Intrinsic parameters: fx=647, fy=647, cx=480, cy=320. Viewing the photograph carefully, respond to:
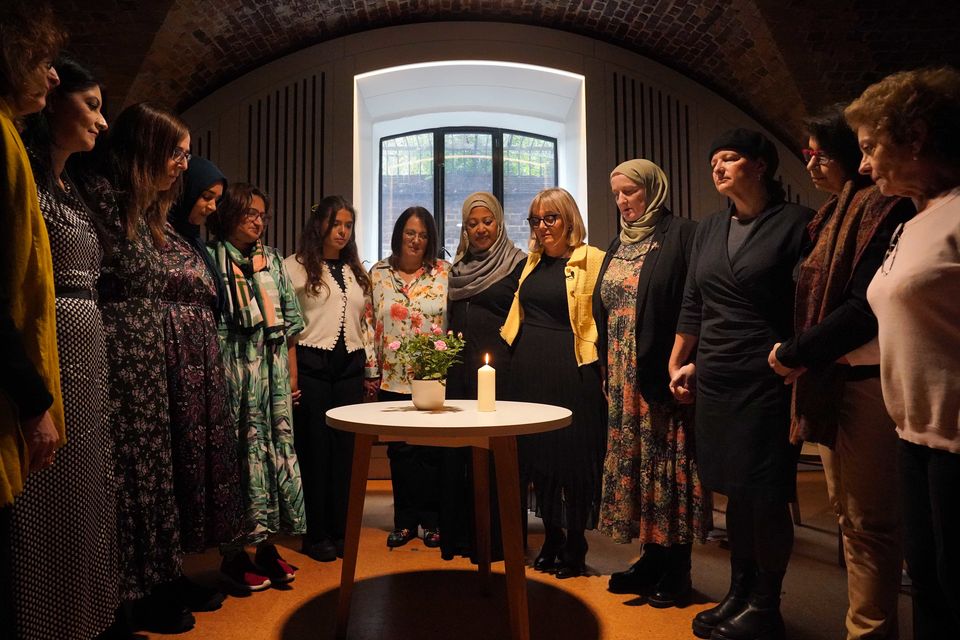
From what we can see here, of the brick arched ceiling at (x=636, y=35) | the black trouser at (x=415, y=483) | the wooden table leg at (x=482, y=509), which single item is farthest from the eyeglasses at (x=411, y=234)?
the brick arched ceiling at (x=636, y=35)

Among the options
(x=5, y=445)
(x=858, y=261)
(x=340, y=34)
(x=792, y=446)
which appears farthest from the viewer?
(x=340, y=34)

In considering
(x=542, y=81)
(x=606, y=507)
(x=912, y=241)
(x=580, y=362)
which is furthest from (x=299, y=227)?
(x=912, y=241)

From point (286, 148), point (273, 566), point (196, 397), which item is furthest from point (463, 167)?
point (196, 397)

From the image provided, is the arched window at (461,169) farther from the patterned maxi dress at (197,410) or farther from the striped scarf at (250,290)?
the patterned maxi dress at (197,410)

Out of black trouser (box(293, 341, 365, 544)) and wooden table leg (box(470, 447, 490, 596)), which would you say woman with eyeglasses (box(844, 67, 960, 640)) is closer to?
wooden table leg (box(470, 447, 490, 596))

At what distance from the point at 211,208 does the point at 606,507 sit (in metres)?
1.85

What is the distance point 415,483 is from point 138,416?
1590 millimetres

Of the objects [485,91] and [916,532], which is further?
[485,91]

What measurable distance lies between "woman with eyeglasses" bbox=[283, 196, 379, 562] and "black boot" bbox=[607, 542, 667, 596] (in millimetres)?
1271

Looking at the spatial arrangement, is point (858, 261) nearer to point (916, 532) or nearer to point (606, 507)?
point (916, 532)

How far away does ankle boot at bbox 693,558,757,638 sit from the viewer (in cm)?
206

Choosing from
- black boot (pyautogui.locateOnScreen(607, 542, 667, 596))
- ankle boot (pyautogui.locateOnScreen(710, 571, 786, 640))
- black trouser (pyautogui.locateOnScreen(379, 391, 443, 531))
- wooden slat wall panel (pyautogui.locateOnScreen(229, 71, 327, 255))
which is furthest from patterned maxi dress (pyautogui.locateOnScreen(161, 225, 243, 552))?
wooden slat wall panel (pyautogui.locateOnScreen(229, 71, 327, 255))

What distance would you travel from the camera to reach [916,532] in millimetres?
1280

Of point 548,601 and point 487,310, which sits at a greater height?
point 487,310
